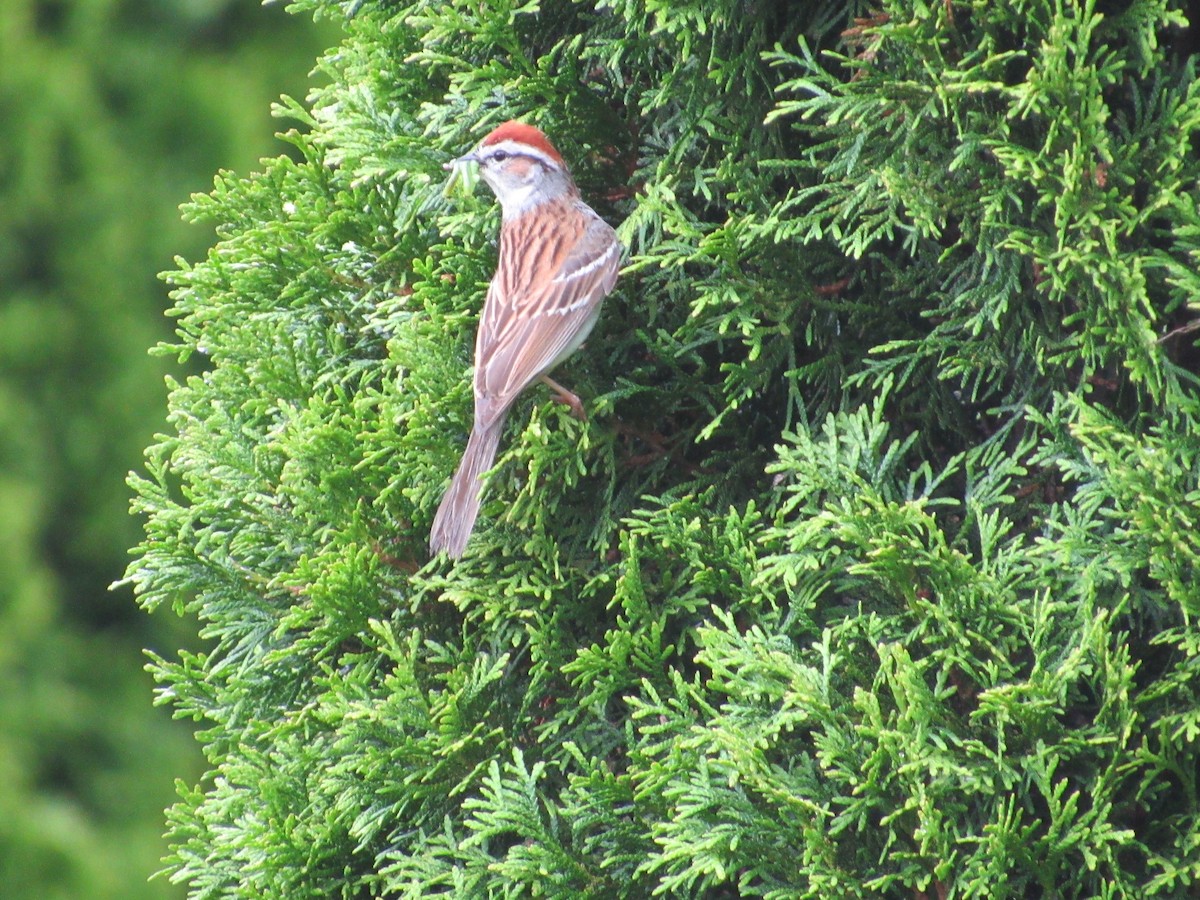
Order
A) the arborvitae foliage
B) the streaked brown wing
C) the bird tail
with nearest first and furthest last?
the arborvitae foliage, the bird tail, the streaked brown wing

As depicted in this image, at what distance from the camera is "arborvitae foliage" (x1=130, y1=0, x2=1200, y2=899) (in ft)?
7.49

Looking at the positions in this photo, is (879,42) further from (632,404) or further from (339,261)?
(339,261)

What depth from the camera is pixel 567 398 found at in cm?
289

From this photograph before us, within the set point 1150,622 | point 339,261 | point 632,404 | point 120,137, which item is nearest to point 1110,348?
point 1150,622

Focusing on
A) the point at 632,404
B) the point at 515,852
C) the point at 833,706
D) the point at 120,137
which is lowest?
the point at 833,706

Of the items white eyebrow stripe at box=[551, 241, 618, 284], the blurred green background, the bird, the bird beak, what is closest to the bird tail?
the bird

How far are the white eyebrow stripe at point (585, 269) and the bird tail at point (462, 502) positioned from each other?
0.55 meters

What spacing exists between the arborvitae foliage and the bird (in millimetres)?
67

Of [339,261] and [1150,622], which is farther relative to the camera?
Result: [339,261]

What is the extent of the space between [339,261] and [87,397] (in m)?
2.59

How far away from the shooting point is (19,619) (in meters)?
4.87

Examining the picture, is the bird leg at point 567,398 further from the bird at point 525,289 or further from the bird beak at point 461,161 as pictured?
the bird beak at point 461,161

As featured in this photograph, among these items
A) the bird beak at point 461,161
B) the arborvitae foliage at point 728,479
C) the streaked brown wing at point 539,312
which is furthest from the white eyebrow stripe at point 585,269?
the bird beak at point 461,161

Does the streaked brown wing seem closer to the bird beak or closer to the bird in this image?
the bird
